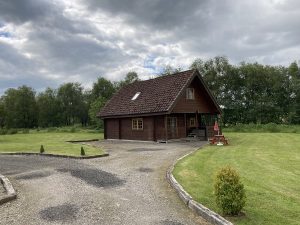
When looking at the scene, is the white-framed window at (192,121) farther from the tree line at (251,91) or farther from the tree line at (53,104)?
the tree line at (53,104)

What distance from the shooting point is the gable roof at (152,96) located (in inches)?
1186

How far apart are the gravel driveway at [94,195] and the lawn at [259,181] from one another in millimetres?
847

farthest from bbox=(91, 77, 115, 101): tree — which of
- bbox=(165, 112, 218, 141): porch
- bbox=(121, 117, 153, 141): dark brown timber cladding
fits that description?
bbox=(165, 112, 218, 141): porch

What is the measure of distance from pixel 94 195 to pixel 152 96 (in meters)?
22.4

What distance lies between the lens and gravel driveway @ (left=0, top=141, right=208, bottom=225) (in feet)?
27.8

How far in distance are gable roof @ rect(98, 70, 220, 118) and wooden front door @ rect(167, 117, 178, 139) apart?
232cm

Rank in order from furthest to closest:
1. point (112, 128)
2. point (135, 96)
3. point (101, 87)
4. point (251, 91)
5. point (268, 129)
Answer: point (101, 87) → point (251, 91) → point (268, 129) → point (112, 128) → point (135, 96)

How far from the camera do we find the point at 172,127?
31891mm

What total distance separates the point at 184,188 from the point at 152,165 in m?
5.79

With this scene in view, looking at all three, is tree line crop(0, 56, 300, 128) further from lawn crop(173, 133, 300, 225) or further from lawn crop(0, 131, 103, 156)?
lawn crop(173, 133, 300, 225)

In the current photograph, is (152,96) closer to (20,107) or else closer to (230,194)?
(230,194)

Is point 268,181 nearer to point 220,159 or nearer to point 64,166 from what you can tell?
point 220,159

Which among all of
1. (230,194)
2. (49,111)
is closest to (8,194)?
(230,194)

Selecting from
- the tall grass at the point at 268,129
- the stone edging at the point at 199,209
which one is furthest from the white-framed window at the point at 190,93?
the stone edging at the point at 199,209
